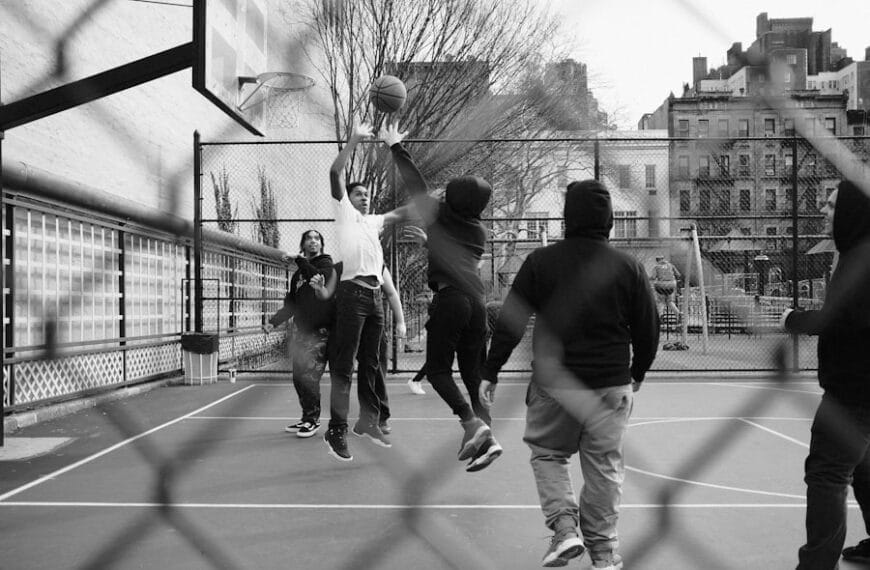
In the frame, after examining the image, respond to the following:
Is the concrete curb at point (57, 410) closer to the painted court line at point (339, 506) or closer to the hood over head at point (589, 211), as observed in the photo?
the painted court line at point (339, 506)

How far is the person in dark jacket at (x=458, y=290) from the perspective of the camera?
104 inches

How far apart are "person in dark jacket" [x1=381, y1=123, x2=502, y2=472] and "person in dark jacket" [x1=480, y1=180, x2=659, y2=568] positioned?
499 mm

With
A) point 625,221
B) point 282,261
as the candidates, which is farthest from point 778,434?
point 282,261

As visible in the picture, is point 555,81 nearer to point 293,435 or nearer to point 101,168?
point 101,168

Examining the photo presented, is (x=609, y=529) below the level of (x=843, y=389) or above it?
below

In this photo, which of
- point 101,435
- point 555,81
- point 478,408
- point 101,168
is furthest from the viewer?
point 101,435

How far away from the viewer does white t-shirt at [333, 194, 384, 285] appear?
3.66 m

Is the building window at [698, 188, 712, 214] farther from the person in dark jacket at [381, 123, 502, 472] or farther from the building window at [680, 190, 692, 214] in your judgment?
the person in dark jacket at [381, 123, 502, 472]

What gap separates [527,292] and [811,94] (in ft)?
4.64

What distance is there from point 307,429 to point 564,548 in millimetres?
2933

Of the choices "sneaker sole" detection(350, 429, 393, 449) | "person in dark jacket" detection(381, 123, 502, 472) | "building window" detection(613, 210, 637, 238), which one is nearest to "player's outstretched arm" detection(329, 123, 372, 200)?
"person in dark jacket" detection(381, 123, 502, 472)

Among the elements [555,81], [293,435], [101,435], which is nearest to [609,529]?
[555,81]

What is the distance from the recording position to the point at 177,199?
1035mm

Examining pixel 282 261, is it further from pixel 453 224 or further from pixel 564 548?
pixel 564 548
